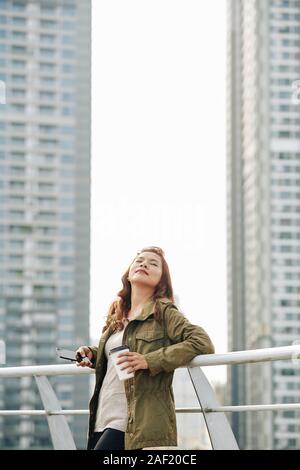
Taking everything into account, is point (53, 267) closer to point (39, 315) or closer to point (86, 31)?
point (39, 315)

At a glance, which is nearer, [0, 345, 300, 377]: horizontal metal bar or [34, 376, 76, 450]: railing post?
[0, 345, 300, 377]: horizontal metal bar

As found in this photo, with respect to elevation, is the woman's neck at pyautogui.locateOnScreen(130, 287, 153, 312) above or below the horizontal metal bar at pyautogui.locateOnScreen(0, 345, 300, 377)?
above

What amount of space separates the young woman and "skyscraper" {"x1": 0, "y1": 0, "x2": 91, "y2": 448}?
51437 mm

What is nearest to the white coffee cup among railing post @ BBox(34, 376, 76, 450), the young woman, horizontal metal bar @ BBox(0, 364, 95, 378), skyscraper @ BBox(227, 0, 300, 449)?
the young woman

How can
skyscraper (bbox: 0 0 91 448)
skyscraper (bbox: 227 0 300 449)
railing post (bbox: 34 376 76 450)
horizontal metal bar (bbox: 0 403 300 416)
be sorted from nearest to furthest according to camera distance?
horizontal metal bar (bbox: 0 403 300 416) → railing post (bbox: 34 376 76 450) → skyscraper (bbox: 0 0 91 448) → skyscraper (bbox: 227 0 300 449)

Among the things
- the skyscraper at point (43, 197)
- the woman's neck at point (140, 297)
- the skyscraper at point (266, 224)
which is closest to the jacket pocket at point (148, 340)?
the woman's neck at point (140, 297)

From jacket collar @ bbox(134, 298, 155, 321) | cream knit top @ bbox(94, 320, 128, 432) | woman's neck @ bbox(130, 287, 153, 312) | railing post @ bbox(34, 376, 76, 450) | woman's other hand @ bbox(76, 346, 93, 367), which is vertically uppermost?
woman's neck @ bbox(130, 287, 153, 312)

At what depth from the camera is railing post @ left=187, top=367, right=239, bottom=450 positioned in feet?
6.17

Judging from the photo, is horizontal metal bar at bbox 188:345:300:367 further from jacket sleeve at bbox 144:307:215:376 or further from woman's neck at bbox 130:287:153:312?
woman's neck at bbox 130:287:153:312

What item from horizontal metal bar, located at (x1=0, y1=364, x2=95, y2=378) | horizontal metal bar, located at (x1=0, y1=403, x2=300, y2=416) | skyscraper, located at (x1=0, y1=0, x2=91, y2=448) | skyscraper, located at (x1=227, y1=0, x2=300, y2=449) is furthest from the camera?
skyscraper, located at (x1=227, y1=0, x2=300, y2=449)

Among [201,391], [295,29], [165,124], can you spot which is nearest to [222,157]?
[165,124]

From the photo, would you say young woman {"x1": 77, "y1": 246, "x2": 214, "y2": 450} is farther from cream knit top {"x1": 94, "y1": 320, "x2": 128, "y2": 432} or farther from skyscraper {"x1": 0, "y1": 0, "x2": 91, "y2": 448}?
skyscraper {"x1": 0, "y1": 0, "x2": 91, "y2": 448}

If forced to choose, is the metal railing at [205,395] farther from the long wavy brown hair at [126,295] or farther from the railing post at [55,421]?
the long wavy brown hair at [126,295]
